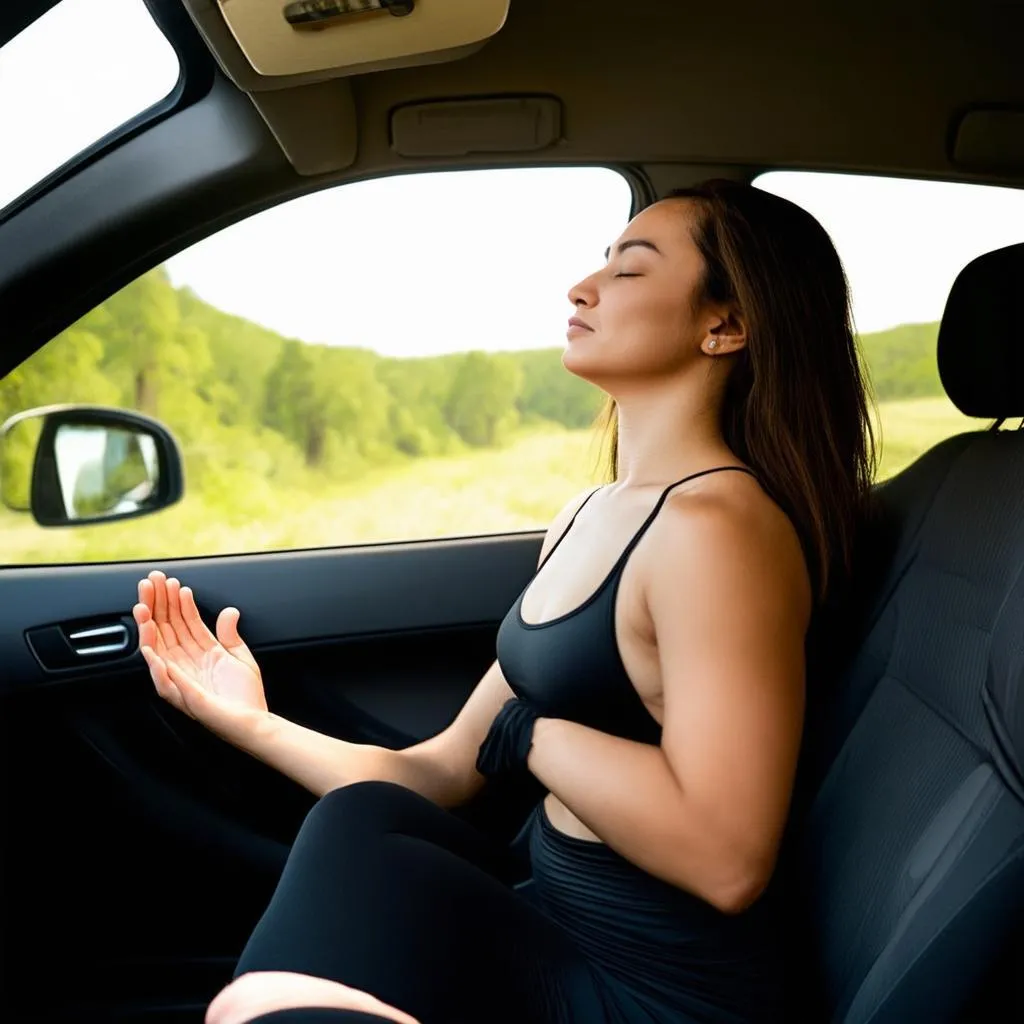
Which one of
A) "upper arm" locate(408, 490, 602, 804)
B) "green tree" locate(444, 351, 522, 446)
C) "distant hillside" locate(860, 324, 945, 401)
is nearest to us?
"upper arm" locate(408, 490, 602, 804)

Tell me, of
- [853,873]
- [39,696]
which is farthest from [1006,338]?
[39,696]

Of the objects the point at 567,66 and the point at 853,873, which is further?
the point at 567,66

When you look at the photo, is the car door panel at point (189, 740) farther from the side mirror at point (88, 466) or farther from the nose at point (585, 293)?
the nose at point (585, 293)

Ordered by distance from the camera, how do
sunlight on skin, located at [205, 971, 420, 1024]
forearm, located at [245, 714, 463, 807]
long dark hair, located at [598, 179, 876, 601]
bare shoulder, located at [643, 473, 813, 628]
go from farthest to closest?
forearm, located at [245, 714, 463, 807] < long dark hair, located at [598, 179, 876, 601] < bare shoulder, located at [643, 473, 813, 628] < sunlight on skin, located at [205, 971, 420, 1024]

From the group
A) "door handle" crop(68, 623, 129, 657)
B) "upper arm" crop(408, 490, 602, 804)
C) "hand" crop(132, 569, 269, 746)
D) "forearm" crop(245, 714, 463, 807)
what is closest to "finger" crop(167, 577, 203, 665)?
"hand" crop(132, 569, 269, 746)

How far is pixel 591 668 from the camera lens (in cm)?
149

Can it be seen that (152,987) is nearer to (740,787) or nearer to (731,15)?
(740,787)

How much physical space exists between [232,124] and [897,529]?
4.54 feet

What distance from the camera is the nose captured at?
1.71 m

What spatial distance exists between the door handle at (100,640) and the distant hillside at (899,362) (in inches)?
67.1

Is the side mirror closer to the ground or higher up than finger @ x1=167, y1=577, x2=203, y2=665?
higher up

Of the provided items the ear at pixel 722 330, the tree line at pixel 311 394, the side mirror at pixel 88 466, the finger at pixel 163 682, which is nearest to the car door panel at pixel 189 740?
the side mirror at pixel 88 466

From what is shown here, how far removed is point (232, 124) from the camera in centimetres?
211

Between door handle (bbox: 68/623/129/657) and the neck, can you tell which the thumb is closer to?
door handle (bbox: 68/623/129/657)
